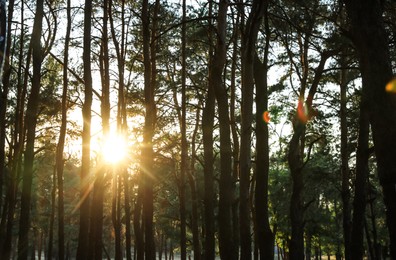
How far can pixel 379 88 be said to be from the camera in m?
4.60

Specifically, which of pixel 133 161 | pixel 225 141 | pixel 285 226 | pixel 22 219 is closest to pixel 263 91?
pixel 225 141

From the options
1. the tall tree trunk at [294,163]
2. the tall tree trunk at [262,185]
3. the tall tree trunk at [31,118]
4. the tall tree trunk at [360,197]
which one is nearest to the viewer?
the tall tree trunk at [262,185]

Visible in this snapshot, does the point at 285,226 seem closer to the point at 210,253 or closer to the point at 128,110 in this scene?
the point at 128,110

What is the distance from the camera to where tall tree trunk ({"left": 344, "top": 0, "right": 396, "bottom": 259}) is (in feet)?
14.6

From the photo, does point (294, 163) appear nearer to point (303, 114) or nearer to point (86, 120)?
point (303, 114)

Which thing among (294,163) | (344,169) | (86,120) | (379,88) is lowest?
(379,88)

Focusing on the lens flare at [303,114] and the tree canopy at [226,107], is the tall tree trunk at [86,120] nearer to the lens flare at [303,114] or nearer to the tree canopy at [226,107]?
the tree canopy at [226,107]

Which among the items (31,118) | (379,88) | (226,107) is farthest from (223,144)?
(379,88)

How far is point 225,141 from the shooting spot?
1117 centimetres

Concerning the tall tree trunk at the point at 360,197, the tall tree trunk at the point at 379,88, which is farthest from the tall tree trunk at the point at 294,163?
the tall tree trunk at the point at 379,88

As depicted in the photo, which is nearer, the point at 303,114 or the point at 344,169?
the point at 303,114

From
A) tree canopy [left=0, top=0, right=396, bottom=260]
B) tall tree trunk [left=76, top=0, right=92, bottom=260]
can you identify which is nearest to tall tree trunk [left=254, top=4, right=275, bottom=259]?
tree canopy [left=0, top=0, right=396, bottom=260]

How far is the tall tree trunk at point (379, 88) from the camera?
445cm

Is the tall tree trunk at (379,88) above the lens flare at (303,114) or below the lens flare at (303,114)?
below
